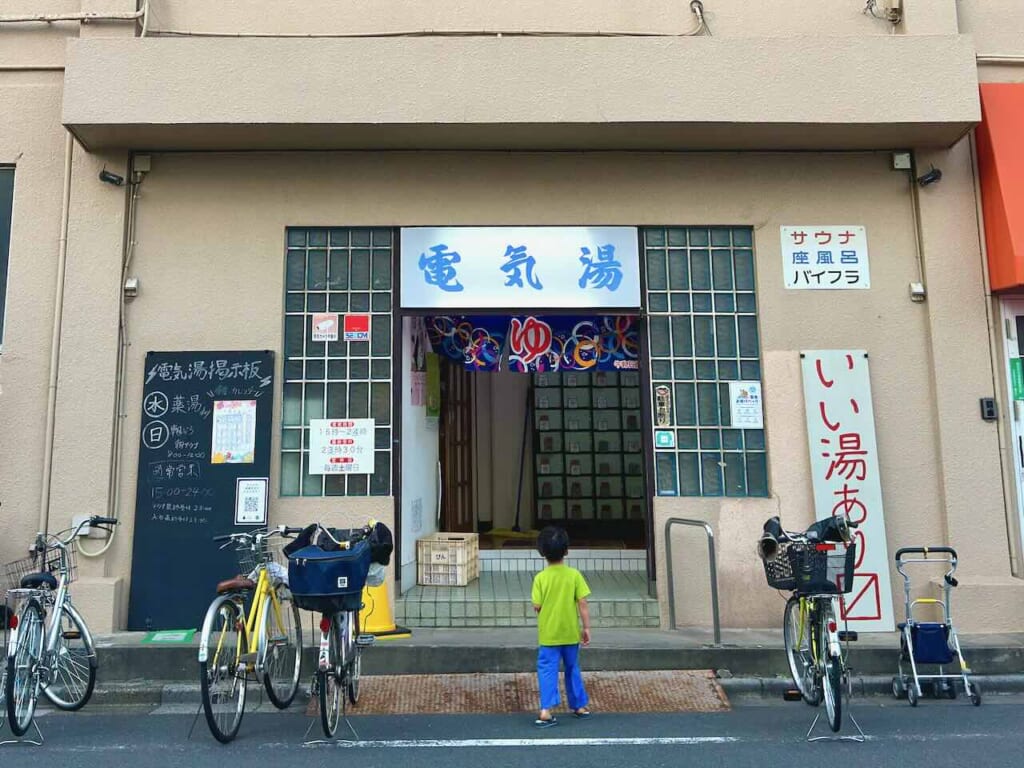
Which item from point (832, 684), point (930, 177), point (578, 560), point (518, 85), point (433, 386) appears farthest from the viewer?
point (433, 386)

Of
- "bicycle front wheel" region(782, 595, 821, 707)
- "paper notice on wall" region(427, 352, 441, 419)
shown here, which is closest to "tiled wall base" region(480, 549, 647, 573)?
"paper notice on wall" region(427, 352, 441, 419)

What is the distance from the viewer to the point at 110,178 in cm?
731

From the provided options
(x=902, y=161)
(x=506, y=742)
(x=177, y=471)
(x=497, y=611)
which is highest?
(x=902, y=161)

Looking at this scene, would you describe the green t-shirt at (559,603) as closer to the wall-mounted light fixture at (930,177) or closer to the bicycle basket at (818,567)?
the bicycle basket at (818,567)

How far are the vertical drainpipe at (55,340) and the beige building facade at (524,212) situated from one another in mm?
33

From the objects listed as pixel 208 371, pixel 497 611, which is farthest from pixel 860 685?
pixel 208 371

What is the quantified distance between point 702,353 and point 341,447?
145 inches

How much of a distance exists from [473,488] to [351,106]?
5.42m

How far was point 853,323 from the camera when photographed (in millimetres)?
7465

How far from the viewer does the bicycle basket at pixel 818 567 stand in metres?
5.28

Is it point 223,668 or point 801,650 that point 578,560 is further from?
point 223,668

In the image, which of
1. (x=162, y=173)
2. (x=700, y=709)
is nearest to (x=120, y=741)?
(x=700, y=709)

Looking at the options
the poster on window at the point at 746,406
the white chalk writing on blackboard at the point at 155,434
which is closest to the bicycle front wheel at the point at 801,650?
the poster on window at the point at 746,406

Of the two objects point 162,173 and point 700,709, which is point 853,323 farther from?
point 162,173
